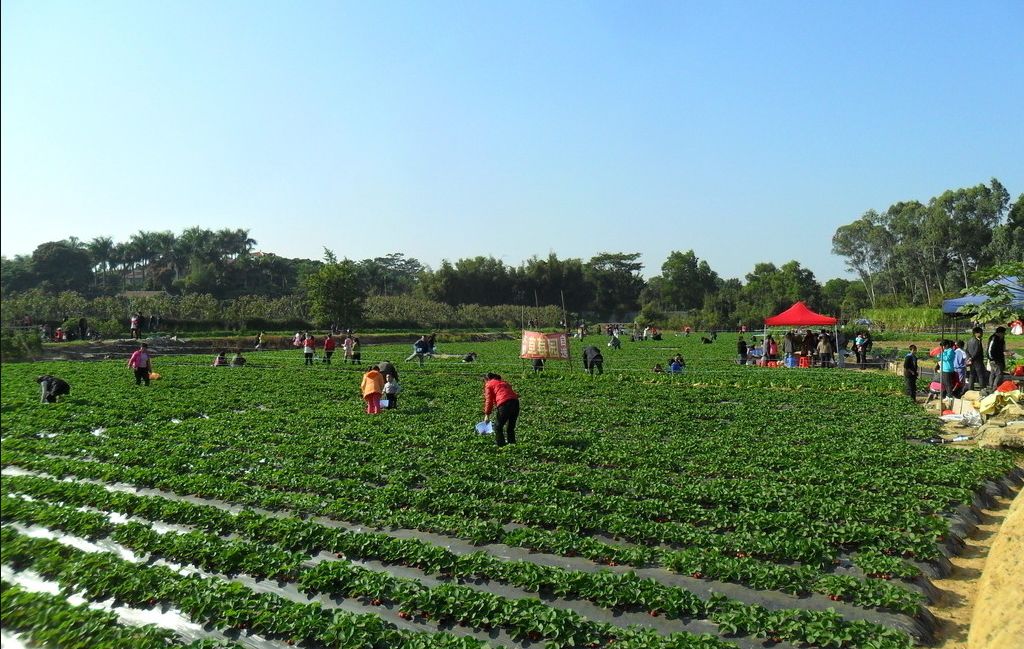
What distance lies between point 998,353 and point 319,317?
57.0 metres

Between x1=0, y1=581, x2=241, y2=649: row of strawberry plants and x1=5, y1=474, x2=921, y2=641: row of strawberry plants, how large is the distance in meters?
1.48

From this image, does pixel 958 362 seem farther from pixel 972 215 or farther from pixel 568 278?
pixel 568 278

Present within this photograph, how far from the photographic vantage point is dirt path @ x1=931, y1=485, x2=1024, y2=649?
21.4ft

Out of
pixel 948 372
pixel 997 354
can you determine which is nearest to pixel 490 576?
pixel 948 372

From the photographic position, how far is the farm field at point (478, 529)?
659cm

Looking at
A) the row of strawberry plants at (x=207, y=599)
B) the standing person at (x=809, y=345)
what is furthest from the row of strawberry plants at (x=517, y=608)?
the standing person at (x=809, y=345)

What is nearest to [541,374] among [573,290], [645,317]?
[645,317]

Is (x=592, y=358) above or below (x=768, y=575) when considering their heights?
above

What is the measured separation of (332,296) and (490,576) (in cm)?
6214

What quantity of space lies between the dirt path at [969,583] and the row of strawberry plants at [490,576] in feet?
4.73

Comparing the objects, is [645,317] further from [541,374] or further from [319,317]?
[541,374]

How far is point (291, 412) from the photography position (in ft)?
65.2

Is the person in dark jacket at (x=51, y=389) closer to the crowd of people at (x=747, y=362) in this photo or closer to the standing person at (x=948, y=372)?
the crowd of people at (x=747, y=362)

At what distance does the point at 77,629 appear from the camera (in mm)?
6324
